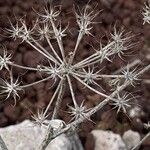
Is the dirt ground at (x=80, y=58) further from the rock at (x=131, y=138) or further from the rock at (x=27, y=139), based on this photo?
the rock at (x=27, y=139)

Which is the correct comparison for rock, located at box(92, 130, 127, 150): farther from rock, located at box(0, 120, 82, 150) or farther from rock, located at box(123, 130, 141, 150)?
rock, located at box(0, 120, 82, 150)

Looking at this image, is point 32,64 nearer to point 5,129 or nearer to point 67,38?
point 67,38

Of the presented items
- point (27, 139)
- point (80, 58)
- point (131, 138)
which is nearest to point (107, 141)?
point (131, 138)

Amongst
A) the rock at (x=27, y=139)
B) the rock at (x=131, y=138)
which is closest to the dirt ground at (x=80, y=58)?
the rock at (x=131, y=138)

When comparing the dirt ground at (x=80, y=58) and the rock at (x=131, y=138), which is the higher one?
the dirt ground at (x=80, y=58)

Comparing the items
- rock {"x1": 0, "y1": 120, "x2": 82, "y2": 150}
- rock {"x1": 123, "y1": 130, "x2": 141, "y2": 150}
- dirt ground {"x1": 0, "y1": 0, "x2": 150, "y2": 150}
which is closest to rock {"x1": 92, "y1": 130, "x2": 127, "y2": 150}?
dirt ground {"x1": 0, "y1": 0, "x2": 150, "y2": 150}

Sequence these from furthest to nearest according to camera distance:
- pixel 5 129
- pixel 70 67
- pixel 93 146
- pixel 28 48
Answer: pixel 28 48
pixel 93 146
pixel 5 129
pixel 70 67

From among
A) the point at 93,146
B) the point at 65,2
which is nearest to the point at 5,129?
the point at 93,146
